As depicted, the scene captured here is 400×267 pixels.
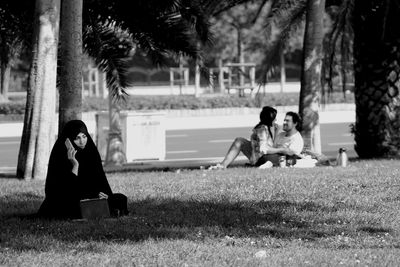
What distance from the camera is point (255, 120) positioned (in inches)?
1046

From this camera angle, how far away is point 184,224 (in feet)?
26.7

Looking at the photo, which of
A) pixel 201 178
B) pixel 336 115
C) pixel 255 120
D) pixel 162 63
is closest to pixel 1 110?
pixel 255 120

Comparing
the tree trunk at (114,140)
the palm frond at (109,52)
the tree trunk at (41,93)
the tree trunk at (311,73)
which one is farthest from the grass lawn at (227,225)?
the tree trunk at (114,140)

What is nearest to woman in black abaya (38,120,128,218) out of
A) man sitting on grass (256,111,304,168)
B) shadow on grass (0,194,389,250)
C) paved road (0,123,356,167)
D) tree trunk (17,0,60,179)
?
shadow on grass (0,194,389,250)

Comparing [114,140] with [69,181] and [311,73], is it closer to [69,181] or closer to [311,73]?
[311,73]

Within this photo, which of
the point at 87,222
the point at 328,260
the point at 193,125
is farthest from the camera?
the point at 193,125

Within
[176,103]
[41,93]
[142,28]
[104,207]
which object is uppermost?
[142,28]

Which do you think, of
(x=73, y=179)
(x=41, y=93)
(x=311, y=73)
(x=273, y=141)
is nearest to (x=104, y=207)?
(x=73, y=179)

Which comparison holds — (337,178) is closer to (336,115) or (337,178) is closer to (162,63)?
(162,63)

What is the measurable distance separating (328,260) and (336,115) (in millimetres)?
22286

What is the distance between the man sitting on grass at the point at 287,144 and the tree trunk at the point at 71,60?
9.57ft

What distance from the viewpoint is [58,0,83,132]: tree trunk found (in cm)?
1088

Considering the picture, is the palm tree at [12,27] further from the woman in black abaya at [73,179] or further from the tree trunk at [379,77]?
the woman in black abaya at [73,179]

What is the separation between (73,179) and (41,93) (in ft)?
12.0
